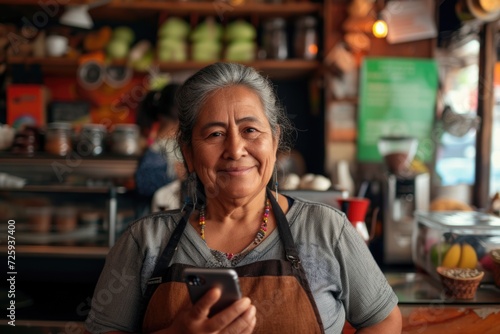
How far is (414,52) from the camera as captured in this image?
3.78m

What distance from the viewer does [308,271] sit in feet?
4.59

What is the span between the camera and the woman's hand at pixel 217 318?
1126mm

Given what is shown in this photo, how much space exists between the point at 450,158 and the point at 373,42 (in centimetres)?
102

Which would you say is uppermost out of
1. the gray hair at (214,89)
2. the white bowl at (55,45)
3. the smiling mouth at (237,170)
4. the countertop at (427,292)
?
the white bowl at (55,45)

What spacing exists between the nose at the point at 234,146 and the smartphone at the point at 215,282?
1.19ft

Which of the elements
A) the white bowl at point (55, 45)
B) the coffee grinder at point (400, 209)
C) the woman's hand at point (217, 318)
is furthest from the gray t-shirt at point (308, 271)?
the white bowl at point (55, 45)

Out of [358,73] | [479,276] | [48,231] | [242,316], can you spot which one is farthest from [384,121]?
[242,316]

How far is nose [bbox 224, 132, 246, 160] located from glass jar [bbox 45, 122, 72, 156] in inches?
92.9

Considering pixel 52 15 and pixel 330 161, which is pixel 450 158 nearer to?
pixel 330 161

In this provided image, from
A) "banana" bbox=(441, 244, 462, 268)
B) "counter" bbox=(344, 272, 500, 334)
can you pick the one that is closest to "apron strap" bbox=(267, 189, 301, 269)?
"counter" bbox=(344, 272, 500, 334)

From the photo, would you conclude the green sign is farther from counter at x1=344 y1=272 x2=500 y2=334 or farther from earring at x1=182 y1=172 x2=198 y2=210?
earring at x1=182 y1=172 x2=198 y2=210

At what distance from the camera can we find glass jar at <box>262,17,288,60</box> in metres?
3.89

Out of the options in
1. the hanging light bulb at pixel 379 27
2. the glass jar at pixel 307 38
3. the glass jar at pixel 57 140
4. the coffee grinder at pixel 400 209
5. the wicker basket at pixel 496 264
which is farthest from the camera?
the glass jar at pixel 307 38

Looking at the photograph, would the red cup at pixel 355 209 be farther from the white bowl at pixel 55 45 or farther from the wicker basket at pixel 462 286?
the white bowl at pixel 55 45
